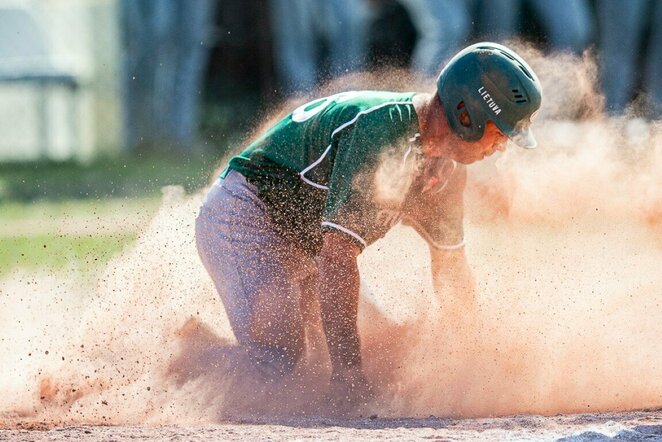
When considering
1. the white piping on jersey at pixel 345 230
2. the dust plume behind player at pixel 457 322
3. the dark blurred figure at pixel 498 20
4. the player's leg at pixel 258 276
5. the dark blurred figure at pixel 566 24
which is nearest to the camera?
the white piping on jersey at pixel 345 230

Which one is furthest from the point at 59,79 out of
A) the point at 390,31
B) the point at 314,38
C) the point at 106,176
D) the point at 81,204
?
the point at 81,204

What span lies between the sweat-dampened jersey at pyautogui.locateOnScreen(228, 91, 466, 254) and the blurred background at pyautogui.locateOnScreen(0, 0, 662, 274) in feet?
40.1

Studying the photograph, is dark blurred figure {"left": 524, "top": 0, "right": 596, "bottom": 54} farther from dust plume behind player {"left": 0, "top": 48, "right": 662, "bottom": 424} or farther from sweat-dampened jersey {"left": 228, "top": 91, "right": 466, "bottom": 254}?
sweat-dampened jersey {"left": 228, "top": 91, "right": 466, "bottom": 254}

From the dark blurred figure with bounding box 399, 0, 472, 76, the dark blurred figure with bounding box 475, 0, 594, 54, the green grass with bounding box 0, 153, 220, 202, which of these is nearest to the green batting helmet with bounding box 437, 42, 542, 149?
the green grass with bounding box 0, 153, 220, 202

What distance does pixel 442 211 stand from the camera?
21.6 ft

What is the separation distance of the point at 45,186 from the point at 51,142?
15.4ft

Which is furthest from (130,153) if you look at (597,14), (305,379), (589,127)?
(305,379)

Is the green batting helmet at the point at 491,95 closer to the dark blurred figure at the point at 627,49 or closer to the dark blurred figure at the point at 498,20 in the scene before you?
the dark blurred figure at the point at 627,49

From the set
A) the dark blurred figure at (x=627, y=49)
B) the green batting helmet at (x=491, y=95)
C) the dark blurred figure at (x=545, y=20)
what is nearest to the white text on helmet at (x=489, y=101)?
the green batting helmet at (x=491, y=95)

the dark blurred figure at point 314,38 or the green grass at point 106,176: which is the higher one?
the dark blurred figure at point 314,38

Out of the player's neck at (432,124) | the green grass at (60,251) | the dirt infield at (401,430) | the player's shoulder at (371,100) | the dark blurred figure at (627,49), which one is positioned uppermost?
the dark blurred figure at (627,49)

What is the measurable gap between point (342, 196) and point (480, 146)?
0.81 metres

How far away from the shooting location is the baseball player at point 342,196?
228 inches

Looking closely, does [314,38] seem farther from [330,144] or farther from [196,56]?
[330,144]
